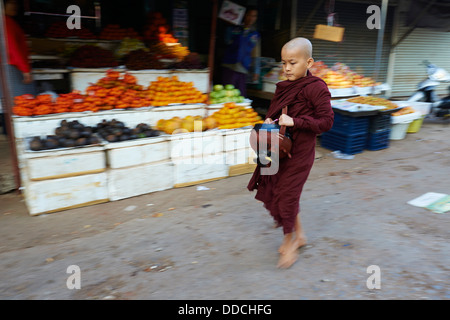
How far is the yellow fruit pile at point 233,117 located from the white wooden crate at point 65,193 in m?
1.86

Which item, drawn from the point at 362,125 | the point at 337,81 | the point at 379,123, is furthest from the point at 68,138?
the point at 337,81

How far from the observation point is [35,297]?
2557 millimetres

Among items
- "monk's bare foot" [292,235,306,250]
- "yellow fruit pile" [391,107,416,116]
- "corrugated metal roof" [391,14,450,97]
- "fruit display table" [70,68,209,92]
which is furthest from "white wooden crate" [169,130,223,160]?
"corrugated metal roof" [391,14,450,97]

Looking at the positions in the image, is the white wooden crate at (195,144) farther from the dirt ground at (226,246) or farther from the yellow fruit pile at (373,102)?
the yellow fruit pile at (373,102)

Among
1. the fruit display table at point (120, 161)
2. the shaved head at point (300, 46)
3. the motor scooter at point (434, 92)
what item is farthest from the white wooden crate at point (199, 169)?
the motor scooter at point (434, 92)

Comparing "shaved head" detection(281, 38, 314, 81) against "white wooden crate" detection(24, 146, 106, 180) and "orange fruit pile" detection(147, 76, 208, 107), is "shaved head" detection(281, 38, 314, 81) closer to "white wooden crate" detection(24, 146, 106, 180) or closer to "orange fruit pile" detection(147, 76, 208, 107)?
"white wooden crate" detection(24, 146, 106, 180)

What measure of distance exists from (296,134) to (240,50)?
4300mm

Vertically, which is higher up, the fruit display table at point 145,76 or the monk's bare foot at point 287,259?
the fruit display table at point 145,76

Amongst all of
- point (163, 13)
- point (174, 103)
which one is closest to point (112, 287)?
point (174, 103)

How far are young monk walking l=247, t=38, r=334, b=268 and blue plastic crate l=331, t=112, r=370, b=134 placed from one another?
11.0 ft

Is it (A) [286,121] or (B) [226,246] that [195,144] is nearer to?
(B) [226,246]

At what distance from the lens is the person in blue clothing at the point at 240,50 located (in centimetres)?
657

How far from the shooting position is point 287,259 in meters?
2.87

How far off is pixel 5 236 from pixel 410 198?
4.52m
